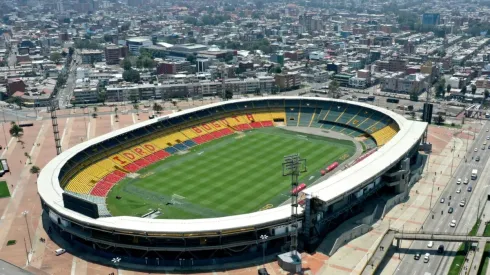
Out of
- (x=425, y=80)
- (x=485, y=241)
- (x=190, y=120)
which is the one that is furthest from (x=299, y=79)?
(x=485, y=241)

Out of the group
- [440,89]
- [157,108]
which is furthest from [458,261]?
[440,89]

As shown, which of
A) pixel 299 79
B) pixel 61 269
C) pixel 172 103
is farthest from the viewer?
pixel 299 79

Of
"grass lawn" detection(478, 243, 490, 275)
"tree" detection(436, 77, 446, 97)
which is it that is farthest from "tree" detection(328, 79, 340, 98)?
"grass lawn" detection(478, 243, 490, 275)

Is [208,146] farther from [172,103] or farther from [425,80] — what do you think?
[425,80]

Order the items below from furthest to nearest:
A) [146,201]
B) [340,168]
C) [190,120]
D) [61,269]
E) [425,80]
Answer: [425,80] → [190,120] → [340,168] → [146,201] → [61,269]

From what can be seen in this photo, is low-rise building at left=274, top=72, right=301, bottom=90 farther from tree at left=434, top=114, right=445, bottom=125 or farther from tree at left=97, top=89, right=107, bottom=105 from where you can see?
tree at left=97, top=89, right=107, bottom=105

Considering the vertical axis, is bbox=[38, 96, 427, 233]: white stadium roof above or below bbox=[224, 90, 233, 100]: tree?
above

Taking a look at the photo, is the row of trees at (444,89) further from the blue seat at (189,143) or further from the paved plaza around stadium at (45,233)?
the blue seat at (189,143)

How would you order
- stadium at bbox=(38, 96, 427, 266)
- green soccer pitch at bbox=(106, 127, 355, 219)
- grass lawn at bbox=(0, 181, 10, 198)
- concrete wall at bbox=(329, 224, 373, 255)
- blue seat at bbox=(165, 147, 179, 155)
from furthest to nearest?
blue seat at bbox=(165, 147, 179, 155), grass lawn at bbox=(0, 181, 10, 198), green soccer pitch at bbox=(106, 127, 355, 219), concrete wall at bbox=(329, 224, 373, 255), stadium at bbox=(38, 96, 427, 266)

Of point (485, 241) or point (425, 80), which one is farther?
point (425, 80)
